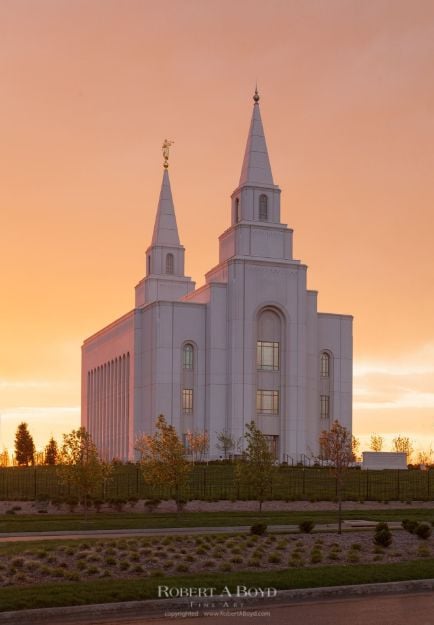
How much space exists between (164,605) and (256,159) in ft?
204

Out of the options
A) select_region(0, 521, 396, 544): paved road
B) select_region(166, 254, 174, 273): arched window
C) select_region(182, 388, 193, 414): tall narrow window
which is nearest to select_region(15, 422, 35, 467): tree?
select_region(166, 254, 174, 273): arched window

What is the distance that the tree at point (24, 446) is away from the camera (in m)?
104

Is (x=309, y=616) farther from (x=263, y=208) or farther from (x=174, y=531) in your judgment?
(x=263, y=208)

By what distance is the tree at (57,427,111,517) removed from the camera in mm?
37688

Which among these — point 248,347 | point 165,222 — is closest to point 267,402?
point 248,347

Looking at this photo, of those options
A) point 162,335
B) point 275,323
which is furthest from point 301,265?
point 162,335

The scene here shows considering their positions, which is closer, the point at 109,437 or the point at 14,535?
the point at 14,535

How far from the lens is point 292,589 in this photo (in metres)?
16.8

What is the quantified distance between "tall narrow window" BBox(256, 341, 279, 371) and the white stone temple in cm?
8

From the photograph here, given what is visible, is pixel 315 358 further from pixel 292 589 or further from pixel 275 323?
pixel 292 589

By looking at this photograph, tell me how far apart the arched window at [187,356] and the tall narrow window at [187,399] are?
187 cm

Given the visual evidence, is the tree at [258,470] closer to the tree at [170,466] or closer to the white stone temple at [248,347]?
the tree at [170,466]

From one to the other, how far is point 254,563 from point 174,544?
9.71ft

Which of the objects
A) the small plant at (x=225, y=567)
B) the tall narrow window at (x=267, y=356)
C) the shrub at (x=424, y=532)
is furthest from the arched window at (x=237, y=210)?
the small plant at (x=225, y=567)
